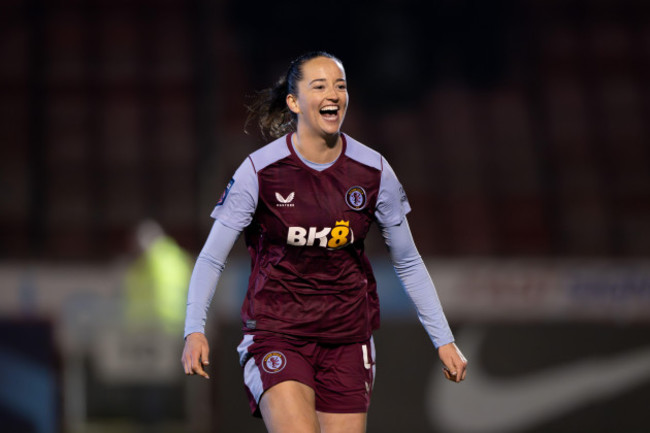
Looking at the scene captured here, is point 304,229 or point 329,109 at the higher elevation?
point 329,109

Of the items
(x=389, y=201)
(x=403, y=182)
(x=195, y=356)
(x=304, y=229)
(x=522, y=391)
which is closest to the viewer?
(x=195, y=356)

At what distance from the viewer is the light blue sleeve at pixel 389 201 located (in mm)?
3404

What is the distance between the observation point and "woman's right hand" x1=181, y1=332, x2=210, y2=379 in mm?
3123

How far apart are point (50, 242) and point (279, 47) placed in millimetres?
3263

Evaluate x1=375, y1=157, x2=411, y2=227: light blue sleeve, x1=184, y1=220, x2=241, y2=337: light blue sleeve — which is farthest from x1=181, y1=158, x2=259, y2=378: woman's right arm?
x1=375, y1=157, x2=411, y2=227: light blue sleeve

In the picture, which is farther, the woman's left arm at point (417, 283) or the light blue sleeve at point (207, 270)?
the woman's left arm at point (417, 283)

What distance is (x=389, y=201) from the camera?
3414mm

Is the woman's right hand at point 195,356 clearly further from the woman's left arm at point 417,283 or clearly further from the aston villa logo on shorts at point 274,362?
the woman's left arm at point 417,283

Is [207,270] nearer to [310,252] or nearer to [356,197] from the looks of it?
[310,252]

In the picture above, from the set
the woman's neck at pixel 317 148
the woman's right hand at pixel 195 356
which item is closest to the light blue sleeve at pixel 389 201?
the woman's neck at pixel 317 148

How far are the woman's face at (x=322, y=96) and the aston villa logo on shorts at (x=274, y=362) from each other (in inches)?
32.2

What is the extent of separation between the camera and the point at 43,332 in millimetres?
7324

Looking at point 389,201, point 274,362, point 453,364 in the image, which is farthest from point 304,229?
point 453,364

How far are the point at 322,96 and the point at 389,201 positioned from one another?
470 millimetres
